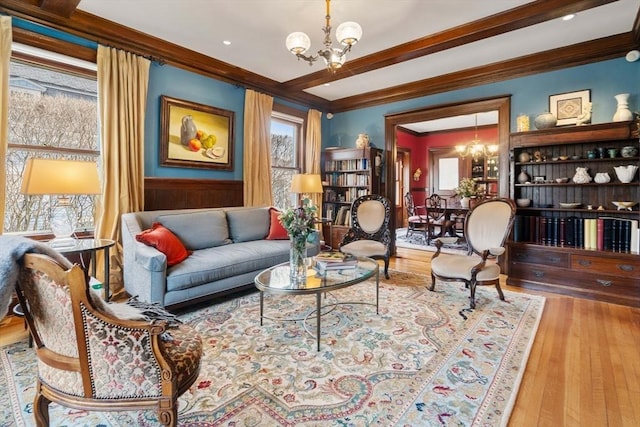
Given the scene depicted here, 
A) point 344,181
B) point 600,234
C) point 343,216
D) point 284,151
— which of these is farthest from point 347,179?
point 600,234

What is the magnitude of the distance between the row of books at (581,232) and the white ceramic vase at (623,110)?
3.57ft

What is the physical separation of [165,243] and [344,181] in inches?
146

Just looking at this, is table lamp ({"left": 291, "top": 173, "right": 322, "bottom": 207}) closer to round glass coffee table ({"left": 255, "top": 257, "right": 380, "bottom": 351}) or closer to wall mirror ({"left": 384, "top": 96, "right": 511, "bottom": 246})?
wall mirror ({"left": 384, "top": 96, "right": 511, "bottom": 246})

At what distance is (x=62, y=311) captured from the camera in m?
1.22

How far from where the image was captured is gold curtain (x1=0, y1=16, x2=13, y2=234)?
2.79 metres

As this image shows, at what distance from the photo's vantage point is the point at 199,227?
12.1 feet

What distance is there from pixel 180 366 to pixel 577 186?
4.64 m

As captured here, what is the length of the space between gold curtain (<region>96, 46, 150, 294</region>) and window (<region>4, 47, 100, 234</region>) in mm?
214

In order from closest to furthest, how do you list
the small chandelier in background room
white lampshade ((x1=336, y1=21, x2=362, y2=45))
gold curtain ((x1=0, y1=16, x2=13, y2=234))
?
white lampshade ((x1=336, y1=21, x2=362, y2=45)) < gold curtain ((x1=0, y1=16, x2=13, y2=234)) < the small chandelier in background room

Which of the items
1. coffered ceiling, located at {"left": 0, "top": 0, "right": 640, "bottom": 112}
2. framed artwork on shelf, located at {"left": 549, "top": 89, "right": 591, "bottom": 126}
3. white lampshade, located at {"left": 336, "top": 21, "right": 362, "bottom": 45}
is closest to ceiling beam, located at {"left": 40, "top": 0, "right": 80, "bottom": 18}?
coffered ceiling, located at {"left": 0, "top": 0, "right": 640, "bottom": 112}

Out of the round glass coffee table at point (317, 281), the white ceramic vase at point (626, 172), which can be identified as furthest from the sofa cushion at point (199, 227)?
the white ceramic vase at point (626, 172)

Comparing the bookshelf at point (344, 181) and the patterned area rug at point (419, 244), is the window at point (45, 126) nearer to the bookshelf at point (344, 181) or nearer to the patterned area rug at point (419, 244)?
the bookshelf at point (344, 181)

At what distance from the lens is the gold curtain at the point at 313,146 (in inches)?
233

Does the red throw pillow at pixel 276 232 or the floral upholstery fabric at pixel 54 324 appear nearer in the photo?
the floral upholstery fabric at pixel 54 324
